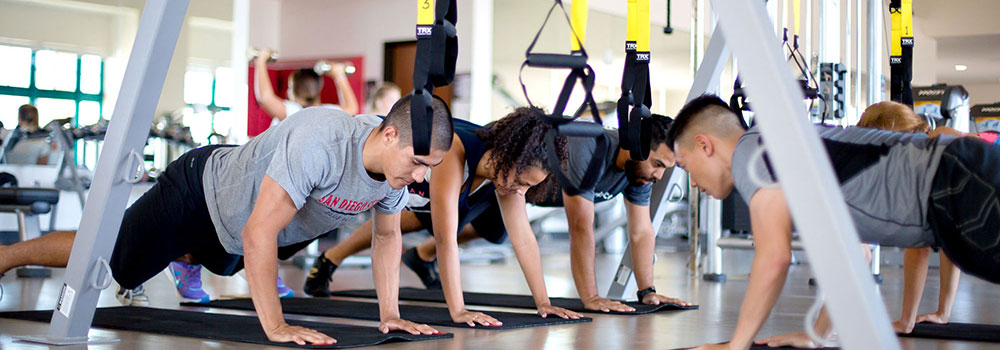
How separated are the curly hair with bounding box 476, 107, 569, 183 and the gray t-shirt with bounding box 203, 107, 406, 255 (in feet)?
1.19

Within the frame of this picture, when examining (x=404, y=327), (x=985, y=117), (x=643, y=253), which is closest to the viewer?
(x=404, y=327)

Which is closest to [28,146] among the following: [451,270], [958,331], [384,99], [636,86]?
[384,99]

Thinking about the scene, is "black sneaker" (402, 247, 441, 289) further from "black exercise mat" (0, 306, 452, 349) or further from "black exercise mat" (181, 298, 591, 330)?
"black exercise mat" (0, 306, 452, 349)

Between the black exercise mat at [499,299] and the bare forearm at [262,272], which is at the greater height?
the bare forearm at [262,272]

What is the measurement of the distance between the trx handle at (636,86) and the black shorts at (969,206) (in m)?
0.72

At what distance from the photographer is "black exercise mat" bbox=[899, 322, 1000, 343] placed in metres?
2.73

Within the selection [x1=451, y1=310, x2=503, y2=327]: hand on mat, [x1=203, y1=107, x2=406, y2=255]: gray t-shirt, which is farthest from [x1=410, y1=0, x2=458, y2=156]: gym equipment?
[x1=451, y1=310, x2=503, y2=327]: hand on mat

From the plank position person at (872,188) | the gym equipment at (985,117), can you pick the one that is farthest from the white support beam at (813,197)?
the gym equipment at (985,117)

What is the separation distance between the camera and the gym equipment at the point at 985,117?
24.4 ft

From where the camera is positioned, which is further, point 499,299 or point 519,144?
point 499,299

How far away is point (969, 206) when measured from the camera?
1.95 metres

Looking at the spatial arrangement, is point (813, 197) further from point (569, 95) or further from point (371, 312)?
point (371, 312)

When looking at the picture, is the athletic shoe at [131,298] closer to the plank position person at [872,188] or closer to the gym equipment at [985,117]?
the plank position person at [872,188]

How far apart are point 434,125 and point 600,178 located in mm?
1388
